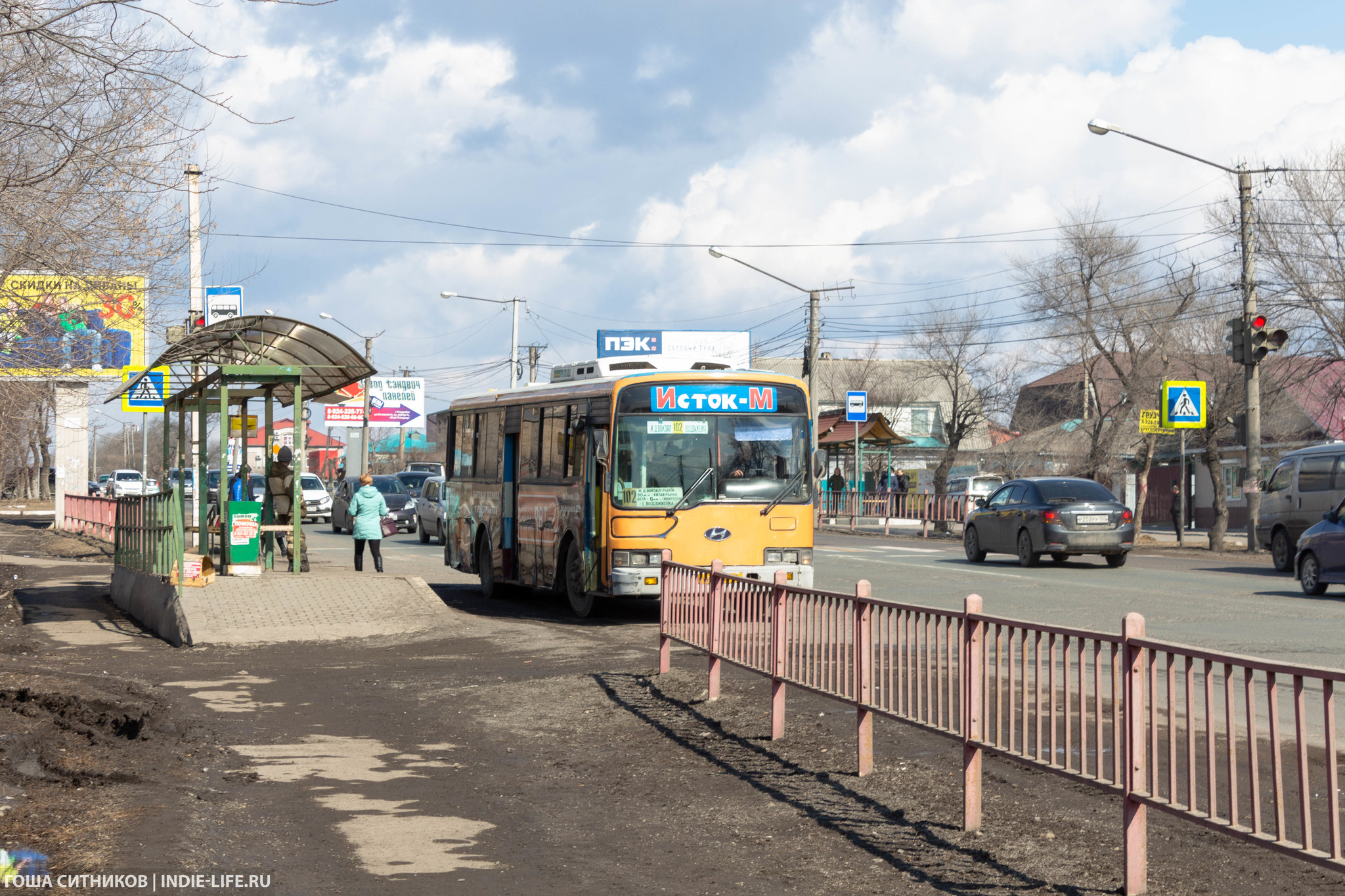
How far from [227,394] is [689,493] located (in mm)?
6117

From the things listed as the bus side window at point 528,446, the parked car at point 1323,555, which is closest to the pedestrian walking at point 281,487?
the bus side window at point 528,446

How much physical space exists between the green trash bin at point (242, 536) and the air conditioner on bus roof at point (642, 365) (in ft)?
14.4

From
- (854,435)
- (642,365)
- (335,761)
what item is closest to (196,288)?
(642,365)

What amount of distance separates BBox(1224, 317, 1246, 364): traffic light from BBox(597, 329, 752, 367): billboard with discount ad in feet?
144

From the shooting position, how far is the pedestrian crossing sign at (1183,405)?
3136 centimetres

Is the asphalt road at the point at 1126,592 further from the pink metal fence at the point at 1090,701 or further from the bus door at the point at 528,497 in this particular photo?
the pink metal fence at the point at 1090,701

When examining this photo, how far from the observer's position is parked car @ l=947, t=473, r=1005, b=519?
137 feet

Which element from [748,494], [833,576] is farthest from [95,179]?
[833,576]

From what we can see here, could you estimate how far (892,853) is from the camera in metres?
6.20

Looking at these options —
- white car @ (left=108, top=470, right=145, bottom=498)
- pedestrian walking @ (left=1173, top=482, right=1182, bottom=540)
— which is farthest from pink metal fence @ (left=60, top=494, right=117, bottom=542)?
pedestrian walking @ (left=1173, top=482, right=1182, bottom=540)

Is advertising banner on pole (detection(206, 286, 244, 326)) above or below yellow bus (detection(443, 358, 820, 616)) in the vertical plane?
above

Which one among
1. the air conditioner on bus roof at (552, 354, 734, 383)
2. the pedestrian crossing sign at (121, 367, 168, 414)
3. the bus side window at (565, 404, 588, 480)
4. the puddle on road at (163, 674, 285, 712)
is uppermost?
the pedestrian crossing sign at (121, 367, 168, 414)

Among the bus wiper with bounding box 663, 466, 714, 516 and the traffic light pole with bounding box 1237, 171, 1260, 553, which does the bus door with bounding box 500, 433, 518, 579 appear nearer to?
the bus wiper with bounding box 663, 466, 714, 516

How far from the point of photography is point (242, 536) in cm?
1758
